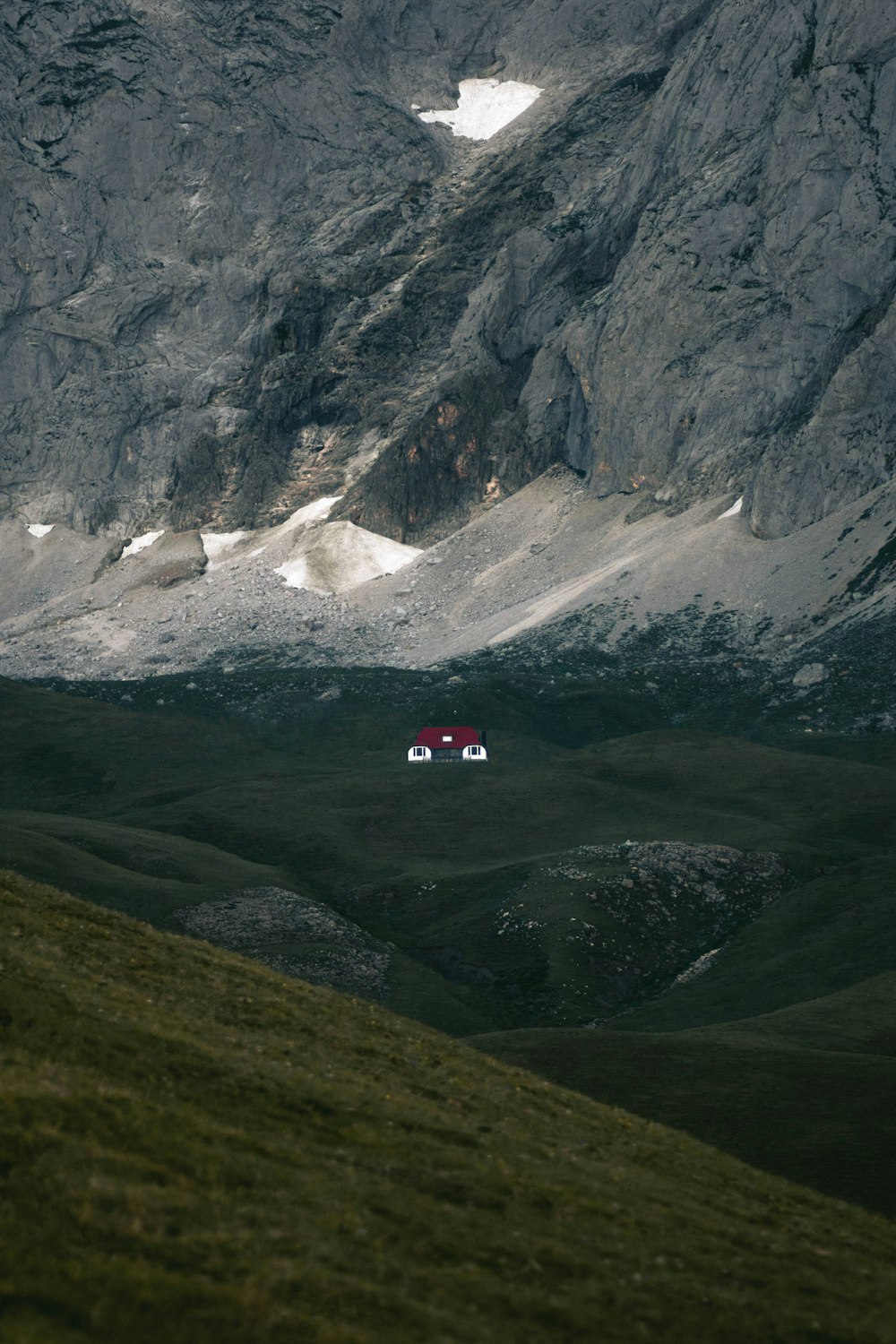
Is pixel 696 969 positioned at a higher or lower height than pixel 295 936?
lower

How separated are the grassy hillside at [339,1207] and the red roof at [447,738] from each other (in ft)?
471

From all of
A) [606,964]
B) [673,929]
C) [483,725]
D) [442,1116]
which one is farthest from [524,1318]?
[483,725]

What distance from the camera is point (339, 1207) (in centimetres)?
1956

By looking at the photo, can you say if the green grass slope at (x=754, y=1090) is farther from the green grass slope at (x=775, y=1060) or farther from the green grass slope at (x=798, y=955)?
the green grass slope at (x=798, y=955)

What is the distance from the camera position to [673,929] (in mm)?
97250

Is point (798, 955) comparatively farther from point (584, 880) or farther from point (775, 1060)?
point (775, 1060)

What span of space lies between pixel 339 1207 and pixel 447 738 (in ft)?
523

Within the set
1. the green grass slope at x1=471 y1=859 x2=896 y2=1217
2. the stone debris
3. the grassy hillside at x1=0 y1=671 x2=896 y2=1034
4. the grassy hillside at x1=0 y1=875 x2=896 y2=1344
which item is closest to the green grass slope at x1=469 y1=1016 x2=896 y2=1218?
the green grass slope at x1=471 y1=859 x2=896 y2=1217

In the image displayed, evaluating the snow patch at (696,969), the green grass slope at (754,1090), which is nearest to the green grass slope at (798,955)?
the snow patch at (696,969)

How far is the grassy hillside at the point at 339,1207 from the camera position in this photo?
52.8 ft

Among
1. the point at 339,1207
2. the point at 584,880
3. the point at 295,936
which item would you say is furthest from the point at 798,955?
the point at 339,1207

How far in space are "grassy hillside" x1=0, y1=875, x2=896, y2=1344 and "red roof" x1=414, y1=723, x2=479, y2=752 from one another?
14370 centimetres

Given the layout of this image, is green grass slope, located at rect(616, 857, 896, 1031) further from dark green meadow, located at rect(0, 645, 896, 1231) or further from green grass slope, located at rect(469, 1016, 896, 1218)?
green grass slope, located at rect(469, 1016, 896, 1218)

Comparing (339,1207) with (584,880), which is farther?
(584,880)
